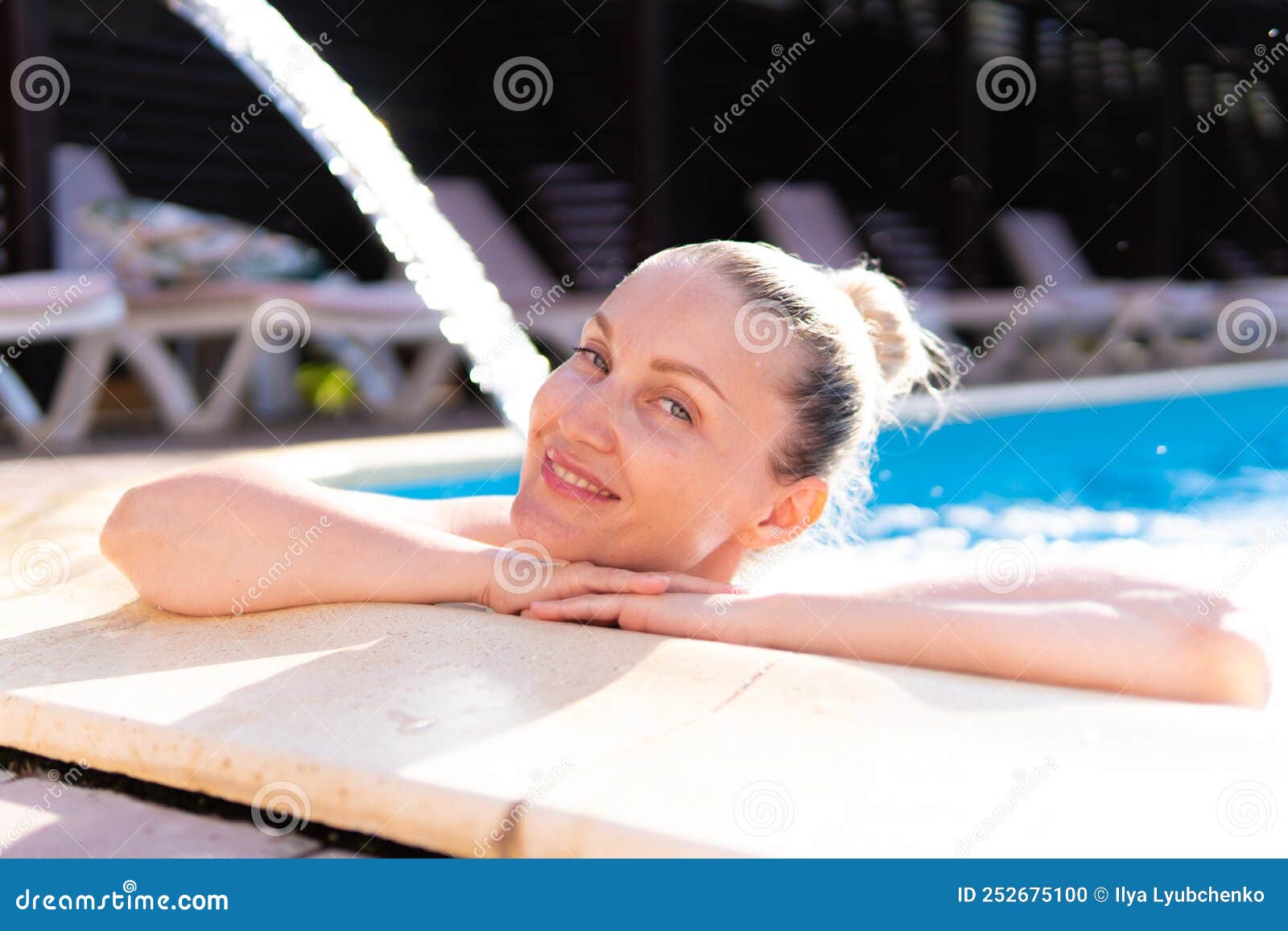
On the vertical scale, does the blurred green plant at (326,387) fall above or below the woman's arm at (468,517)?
above

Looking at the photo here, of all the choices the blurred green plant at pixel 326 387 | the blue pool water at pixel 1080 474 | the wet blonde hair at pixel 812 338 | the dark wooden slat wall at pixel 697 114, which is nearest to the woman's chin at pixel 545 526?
the wet blonde hair at pixel 812 338

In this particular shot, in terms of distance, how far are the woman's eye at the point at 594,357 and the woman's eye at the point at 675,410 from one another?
105 mm

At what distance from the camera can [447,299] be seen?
5211 millimetres

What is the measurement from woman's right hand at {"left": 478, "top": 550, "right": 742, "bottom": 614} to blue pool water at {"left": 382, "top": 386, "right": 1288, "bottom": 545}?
2.34 meters

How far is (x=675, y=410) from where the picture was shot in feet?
5.69

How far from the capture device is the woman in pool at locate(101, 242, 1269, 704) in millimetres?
1643

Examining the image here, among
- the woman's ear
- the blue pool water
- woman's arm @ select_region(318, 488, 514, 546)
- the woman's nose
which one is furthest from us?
the blue pool water

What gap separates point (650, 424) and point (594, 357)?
A: 0.48ft

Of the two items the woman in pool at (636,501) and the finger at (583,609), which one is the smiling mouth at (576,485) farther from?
the finger at (583,609)

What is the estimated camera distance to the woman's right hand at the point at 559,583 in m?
1.67

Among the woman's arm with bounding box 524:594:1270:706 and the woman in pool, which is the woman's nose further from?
the woman's arm with bounding box 524:594:1270:706

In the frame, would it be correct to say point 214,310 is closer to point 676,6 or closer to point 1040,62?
point 676,6

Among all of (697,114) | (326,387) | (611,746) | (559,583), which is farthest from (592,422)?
(697,114)
